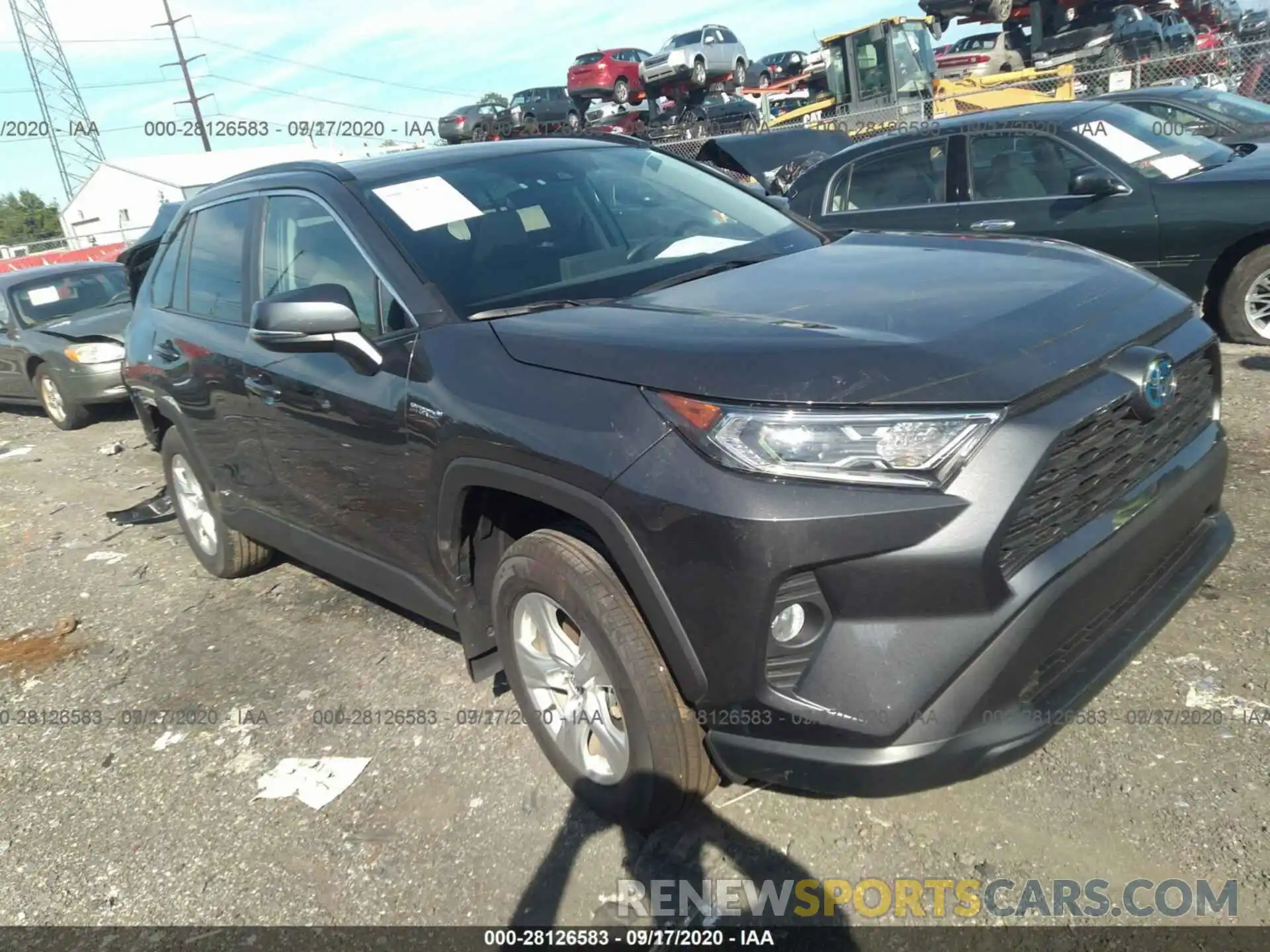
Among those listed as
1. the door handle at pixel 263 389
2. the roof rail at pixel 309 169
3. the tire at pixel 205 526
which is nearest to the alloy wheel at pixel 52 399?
the tire at pixel 205 526

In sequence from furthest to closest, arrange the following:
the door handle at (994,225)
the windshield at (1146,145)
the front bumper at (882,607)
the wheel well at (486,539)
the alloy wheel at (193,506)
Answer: the door handle at (994,225) < the windshield at (1146,145) < the alloy wheel at (193,506) < the wheel well at (486,539) < the front bumper at (882,607)

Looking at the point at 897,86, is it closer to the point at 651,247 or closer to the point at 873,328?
the point at 651,247

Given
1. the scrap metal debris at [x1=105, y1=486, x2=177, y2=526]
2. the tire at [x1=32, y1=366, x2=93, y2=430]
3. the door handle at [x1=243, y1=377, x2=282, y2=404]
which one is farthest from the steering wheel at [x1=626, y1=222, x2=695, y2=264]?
the tire at [x1=32, y1=366, x2=93, y2=430]

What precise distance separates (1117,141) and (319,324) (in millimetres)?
5740

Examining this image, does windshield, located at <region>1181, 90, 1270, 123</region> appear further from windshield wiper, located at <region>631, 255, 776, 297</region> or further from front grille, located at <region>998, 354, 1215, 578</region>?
front grille, located at <region>998, 354, 1215, 578</region>

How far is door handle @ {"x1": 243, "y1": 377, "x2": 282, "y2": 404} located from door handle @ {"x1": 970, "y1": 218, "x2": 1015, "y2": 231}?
4948mm

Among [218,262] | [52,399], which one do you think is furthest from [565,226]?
[52,399]

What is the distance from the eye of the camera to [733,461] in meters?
2.10

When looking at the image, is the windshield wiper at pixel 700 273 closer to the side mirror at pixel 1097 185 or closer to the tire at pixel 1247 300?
the side mirror at pixel 1097 185

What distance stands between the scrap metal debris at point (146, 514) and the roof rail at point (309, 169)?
113 inches

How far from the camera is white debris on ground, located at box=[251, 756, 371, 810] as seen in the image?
322cm

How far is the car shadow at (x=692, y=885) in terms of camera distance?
2416 millimetres

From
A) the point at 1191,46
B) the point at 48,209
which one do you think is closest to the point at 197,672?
the point at 1191,46

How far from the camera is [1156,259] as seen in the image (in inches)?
249
